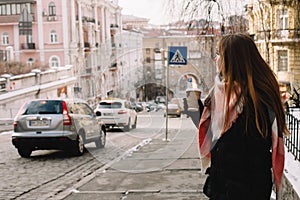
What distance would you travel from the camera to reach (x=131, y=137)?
16.5 m

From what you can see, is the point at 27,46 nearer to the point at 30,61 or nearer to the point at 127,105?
the point at 30,61

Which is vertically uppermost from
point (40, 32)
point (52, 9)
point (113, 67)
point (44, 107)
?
point (52, 9)

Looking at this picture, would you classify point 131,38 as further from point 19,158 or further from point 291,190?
point 291,190

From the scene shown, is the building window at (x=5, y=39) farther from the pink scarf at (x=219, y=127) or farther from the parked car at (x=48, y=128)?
the pink scarf at (x=219, y=127)

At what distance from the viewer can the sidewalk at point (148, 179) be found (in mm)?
6914

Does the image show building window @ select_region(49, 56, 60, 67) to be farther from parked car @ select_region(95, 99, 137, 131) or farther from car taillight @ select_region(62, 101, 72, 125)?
car taillight @ select_region(62, 101, 72, 125)

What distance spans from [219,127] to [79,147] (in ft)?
28.7

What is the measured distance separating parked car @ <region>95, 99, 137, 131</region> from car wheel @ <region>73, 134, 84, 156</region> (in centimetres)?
88

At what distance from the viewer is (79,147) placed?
37.9ft

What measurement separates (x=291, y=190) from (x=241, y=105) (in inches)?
96.9

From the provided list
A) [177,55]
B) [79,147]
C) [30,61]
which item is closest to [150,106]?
[177,55]

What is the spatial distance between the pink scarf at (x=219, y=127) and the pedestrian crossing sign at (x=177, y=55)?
684cm

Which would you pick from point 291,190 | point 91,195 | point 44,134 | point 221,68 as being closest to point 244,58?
point 221,68

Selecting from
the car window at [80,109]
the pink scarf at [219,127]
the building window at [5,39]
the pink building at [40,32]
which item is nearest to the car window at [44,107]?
the car window at [80,109]
